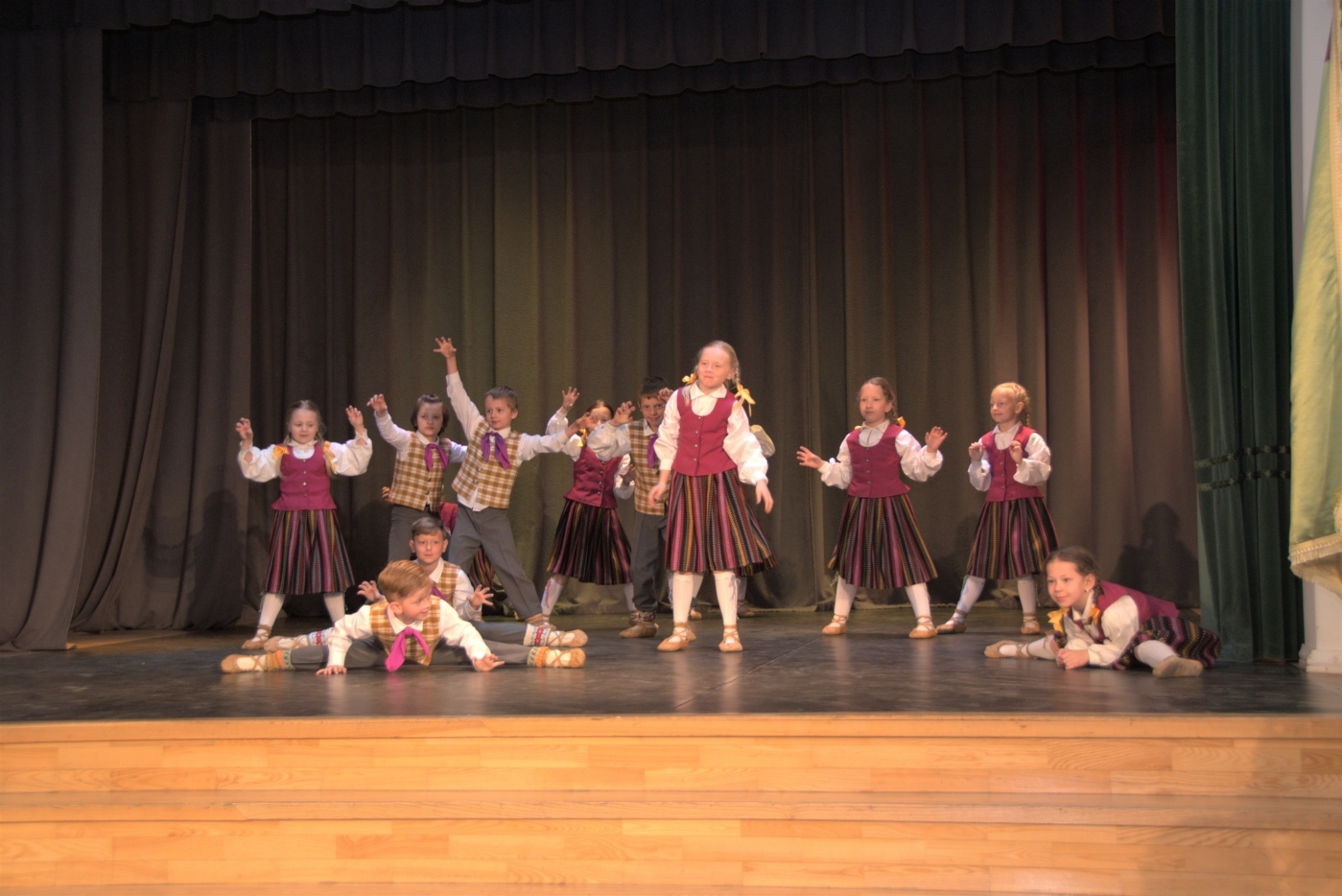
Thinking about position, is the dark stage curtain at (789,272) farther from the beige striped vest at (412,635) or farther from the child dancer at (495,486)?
the beige striped vest at (412,635)

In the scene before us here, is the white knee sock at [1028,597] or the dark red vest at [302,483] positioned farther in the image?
the dark red vest at [302,483]

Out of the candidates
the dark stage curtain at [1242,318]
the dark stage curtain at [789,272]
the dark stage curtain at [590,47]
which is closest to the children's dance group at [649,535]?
the dark stage curtain at [1242,318]

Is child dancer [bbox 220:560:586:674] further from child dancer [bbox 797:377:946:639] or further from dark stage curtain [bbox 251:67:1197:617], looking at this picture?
dark stage curtain [bbox 251:67:1197:617]

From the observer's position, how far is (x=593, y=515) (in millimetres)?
5711

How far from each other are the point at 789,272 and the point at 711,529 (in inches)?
99.0

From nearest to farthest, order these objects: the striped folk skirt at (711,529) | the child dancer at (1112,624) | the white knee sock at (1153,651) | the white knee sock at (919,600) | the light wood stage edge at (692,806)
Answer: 1. the light wood stage edge at (692,806)
2. the white knee sock at (1153,651)
3. the child dancer at (1112,624)
4. the striped folk skirt at (711,529)
5. the white knee sock at (919,600)

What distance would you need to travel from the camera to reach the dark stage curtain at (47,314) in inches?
208

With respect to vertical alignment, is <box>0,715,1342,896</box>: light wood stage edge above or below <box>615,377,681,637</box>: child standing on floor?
below

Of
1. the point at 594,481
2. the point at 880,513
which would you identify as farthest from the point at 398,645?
the point at 880,513

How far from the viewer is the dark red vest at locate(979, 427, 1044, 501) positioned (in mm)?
5223

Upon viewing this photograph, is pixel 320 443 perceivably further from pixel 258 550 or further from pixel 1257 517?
pixel 1257 517

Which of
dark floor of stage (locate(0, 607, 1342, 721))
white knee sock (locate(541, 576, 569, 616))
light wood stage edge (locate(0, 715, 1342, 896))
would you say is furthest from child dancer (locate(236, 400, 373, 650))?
light wood stage edge (locate(0, 715, 1342, 896))

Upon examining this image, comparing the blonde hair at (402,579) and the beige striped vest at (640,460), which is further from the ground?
the beige striped vest at (640,460)

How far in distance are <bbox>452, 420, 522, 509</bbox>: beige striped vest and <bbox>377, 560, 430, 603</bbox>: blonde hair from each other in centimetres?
152
